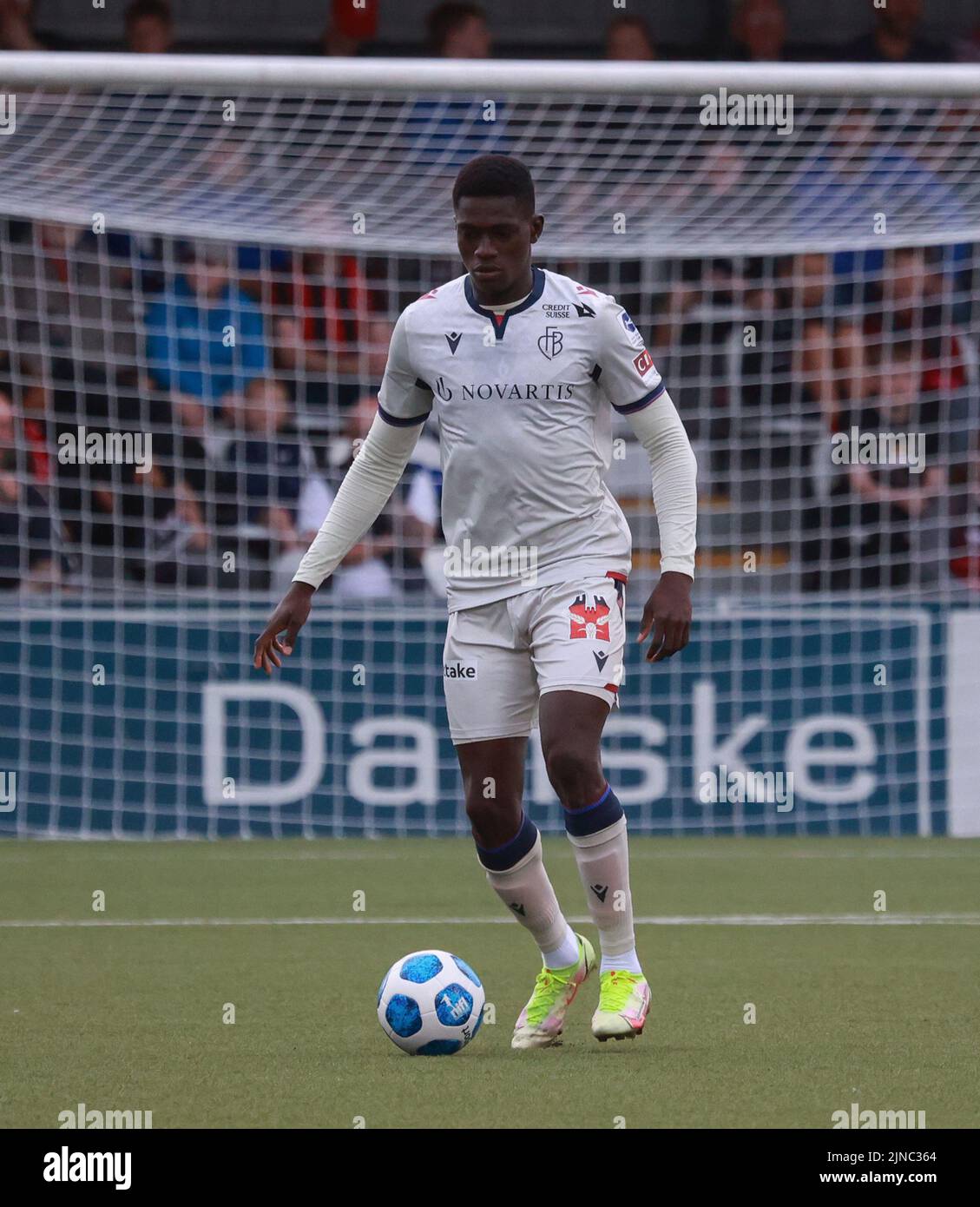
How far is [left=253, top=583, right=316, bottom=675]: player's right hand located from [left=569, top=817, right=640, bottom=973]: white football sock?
87 centimetres

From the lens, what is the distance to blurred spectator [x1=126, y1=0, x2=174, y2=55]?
12.2 m

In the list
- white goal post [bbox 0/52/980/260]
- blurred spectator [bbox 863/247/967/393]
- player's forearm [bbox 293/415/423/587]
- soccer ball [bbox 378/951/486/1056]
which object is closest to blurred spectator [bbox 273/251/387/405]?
white goal post [bbox 0/52/980/260]

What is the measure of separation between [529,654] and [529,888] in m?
0.57

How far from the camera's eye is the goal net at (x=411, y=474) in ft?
33.2

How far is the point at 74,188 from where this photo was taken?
9547 mm

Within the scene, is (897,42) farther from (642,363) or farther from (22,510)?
(642,363)

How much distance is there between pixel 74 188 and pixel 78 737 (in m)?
2.66

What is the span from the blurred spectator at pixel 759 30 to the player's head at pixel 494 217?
30.3 feet

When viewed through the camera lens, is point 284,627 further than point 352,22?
No

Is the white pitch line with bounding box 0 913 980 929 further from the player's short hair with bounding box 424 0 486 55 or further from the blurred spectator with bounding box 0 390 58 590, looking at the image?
the player's short hair with bounding box 424 0 486 55

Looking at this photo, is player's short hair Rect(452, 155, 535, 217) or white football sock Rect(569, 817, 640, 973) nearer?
player's short hair Rect(452, 155, 535, 217)

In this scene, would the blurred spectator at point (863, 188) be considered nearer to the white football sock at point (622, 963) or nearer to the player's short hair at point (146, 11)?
the player's short hair at point (146, 11)

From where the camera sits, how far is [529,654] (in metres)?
5.08

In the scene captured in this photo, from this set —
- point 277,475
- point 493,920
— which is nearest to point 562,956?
point 493,920
